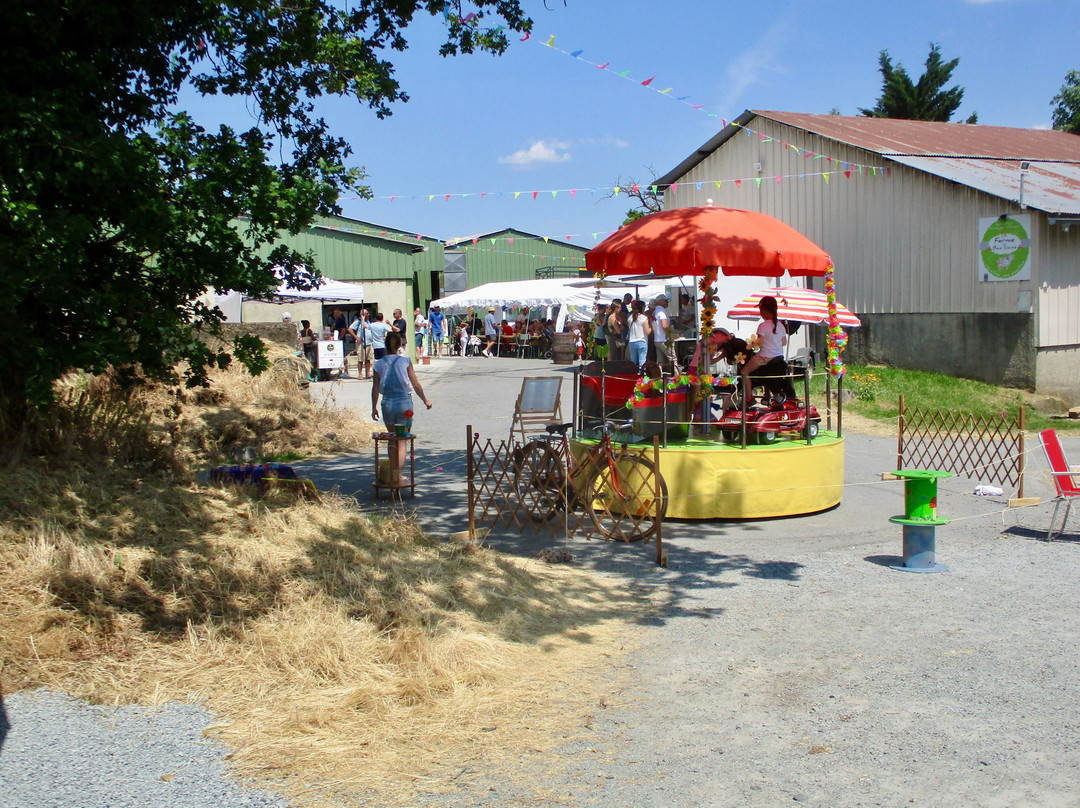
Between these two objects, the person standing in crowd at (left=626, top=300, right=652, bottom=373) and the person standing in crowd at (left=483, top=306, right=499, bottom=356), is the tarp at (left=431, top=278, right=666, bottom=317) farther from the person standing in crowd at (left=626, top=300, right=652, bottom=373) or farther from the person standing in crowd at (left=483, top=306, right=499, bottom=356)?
the person standing in crowd at (left=626, top=300, right=652, bottom=373)

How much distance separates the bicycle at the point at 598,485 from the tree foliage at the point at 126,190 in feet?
8.59

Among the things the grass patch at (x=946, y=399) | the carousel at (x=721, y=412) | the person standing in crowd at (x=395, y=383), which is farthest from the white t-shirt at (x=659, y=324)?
the carousel at (x=721, y=412)

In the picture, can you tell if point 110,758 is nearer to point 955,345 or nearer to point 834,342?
point 834,342

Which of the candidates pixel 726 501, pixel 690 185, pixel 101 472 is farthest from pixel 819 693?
pixel 690 185

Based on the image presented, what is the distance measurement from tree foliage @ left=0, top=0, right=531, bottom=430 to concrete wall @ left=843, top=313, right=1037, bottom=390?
14.4 meters

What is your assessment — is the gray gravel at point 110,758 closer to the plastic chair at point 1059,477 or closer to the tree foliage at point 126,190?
the tree foliage at point 126,190

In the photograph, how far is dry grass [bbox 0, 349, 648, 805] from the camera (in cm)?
439

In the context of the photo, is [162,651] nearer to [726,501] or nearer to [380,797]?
[380,797]

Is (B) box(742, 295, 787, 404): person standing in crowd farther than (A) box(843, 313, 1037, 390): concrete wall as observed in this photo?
No

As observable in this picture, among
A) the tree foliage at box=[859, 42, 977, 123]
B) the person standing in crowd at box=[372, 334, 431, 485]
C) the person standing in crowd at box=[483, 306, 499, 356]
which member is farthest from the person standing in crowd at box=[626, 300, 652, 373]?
the tree foliage at box=[859, 42, 977, 123]

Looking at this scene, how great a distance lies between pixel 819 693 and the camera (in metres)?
4.87

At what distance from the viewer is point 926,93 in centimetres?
4022

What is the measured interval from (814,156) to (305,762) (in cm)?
2053

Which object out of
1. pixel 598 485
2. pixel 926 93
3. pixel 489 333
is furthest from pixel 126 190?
pixel 926 93
